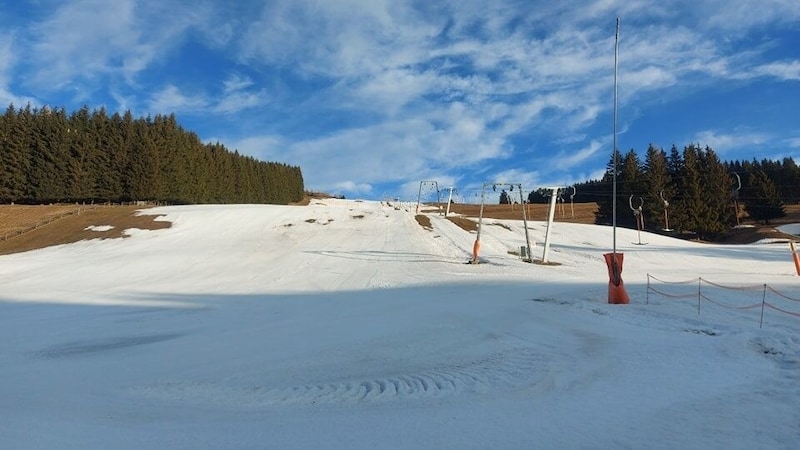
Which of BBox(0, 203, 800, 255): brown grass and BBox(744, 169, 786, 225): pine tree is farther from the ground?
BBox(744, 169, 786, 225): pine tree

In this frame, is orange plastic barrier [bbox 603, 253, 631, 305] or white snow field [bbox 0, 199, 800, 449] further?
orange plastic barrier [bbox 603, 253, 631, 305]

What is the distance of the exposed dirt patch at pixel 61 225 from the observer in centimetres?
3738

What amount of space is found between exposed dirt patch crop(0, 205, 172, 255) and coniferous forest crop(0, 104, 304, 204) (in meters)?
11.7

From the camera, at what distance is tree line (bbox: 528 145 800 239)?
65.8 metres

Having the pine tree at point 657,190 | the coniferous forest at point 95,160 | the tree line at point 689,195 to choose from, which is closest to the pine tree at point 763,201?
the tree line at point 689,195

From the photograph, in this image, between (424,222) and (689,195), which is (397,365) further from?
(689,195)

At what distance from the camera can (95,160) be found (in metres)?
65.2

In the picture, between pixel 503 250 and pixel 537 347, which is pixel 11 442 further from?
pixel 503 250

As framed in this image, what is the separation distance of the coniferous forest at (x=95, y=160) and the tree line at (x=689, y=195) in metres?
58.6

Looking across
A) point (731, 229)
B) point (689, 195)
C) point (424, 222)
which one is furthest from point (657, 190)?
point (424, 222)

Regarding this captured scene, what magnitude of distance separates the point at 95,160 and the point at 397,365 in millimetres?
70392

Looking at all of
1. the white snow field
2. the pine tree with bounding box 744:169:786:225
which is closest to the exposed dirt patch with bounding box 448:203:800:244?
the pine tree with bounding box 744:169:786:225

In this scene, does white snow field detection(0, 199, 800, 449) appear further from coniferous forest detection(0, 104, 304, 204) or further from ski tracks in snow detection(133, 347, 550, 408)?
coniferous forest detection(0, 104, 304, 204)

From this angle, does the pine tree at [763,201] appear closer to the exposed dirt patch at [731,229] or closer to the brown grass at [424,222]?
the exposed dirt patch at [731,229]
